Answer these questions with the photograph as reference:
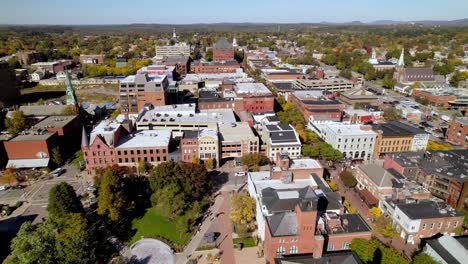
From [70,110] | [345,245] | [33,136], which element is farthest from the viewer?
[70,110]

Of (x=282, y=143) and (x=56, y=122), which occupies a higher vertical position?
(x=56, y=122)

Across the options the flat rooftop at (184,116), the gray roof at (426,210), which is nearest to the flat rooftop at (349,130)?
the flat rooftop at (184,116)

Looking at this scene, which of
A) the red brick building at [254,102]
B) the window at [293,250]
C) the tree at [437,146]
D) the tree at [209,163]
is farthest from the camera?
the red brick building at [254,102]

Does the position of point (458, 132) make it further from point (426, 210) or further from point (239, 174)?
point (239, 174)

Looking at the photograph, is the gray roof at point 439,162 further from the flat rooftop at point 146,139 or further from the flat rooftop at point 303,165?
the flat rooftop at point 146,139

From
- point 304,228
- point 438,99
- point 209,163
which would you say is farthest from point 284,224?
point 438,99

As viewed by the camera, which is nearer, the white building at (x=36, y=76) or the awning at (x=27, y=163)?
the awning at (x=27, y=163)

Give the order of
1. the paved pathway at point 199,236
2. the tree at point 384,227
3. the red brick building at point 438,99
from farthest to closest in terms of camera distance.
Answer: the red brick building at point 438,99 → the tree at point 384,227 → the paved pathway at point 199,236
